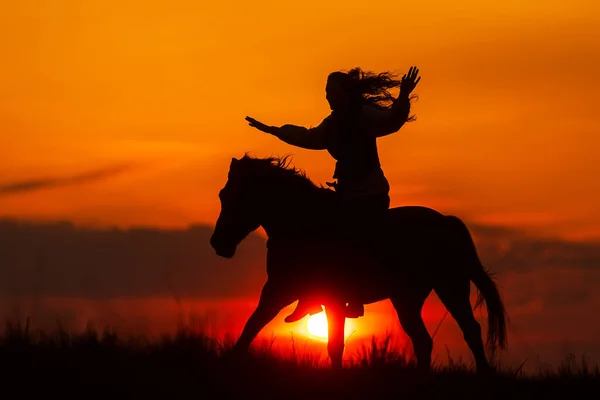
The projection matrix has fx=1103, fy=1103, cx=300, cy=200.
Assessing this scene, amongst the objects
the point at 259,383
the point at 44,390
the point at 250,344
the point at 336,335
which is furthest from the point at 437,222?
the point at 44,390

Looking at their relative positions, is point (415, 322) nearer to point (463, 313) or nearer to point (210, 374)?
point (463, 313)

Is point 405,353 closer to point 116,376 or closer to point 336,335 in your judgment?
point 336,335

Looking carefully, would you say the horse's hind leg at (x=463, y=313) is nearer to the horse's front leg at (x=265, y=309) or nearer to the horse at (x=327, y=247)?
the horse at (x=327, y=247)

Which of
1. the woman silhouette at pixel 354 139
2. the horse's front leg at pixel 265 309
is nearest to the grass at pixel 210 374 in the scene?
the horse's front leg at pixel 265 309

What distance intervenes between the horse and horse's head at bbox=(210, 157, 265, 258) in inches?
0.4

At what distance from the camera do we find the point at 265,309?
1116 cm

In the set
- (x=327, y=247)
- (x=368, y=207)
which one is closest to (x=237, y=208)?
(x=327, y=247)

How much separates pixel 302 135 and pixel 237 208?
1.08m

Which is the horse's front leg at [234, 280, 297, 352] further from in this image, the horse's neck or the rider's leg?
the rider's leg

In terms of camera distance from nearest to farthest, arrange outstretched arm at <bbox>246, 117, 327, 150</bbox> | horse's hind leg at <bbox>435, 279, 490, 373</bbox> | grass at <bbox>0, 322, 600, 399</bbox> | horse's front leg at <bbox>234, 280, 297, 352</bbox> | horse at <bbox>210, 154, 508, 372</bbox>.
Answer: grass at <bbox>0, 322, 600, 399</bbox> → horse's front leg at <bbox>234, 280, 297, 352</bbox> → horse at <bbox>210, 154, 508, 372</bbox> → outstretched arm at <bbox>246, 117, 327, 150</bbox> → horse's hind leg at <bbox>435, 279, 490, 373</bbox>

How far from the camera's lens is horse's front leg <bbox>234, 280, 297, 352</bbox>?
10.9 m

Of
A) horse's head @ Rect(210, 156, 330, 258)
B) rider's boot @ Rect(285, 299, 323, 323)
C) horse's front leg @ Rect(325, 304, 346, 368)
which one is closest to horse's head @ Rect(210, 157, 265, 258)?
horse's head @ Rect(210, 156, 330, 258)

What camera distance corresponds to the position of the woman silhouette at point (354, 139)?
38.0 feet

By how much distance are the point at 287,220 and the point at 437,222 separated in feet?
6.31
